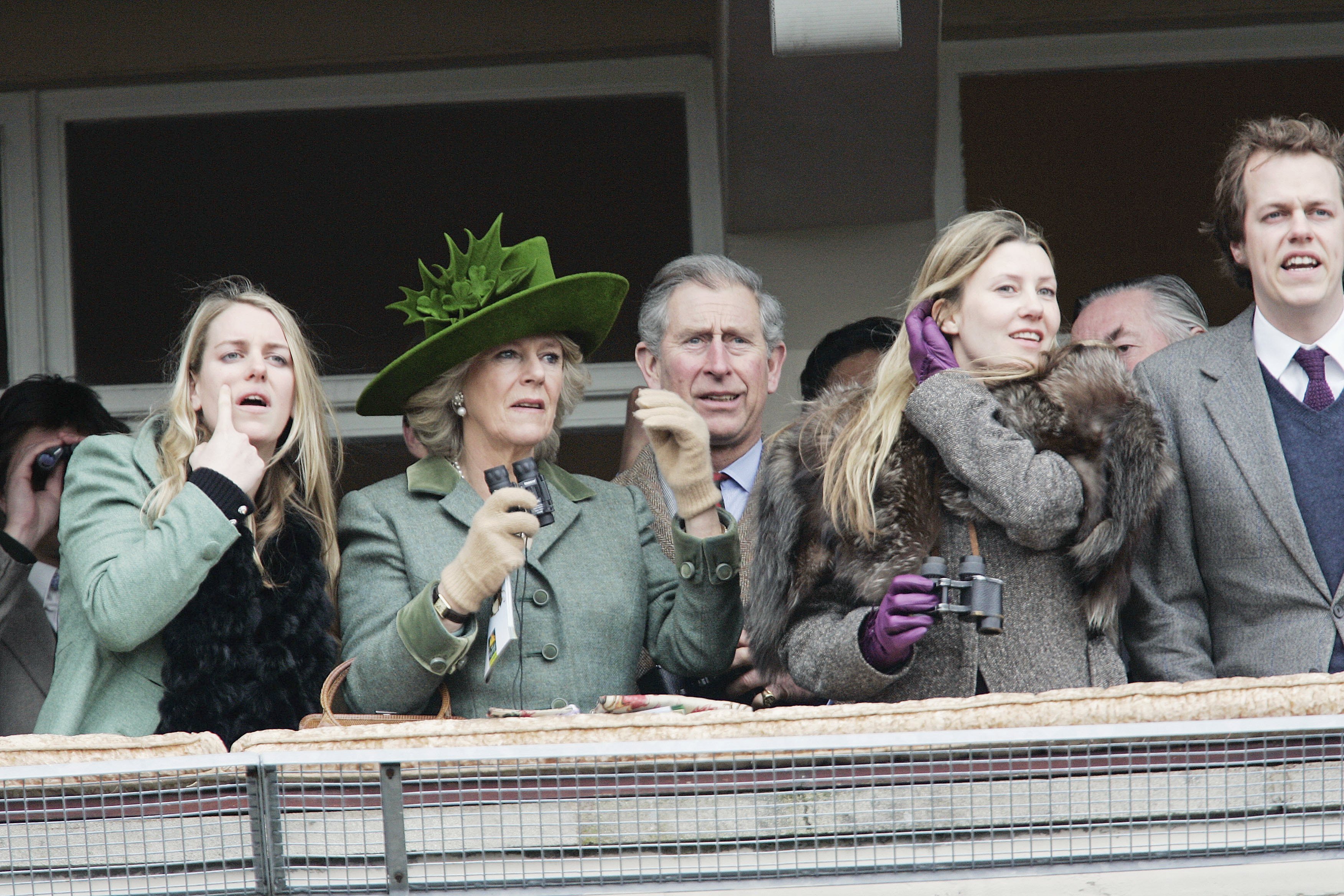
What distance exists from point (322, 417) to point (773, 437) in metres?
0.95

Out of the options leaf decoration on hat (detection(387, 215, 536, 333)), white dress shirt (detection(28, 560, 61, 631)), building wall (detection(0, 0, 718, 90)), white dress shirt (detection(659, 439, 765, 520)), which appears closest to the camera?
leaf decoration on hat (detection(387, 215, 536, 333))

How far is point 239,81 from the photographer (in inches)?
217

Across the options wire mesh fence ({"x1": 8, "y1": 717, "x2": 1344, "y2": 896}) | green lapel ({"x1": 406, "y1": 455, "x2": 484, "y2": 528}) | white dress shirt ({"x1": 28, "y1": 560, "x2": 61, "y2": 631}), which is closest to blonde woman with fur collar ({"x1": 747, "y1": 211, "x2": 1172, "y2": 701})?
wire mesh fence ({"x1": 8, "y1": 717, "x2": 1344, "y2": 896})

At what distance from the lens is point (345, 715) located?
2.87 m

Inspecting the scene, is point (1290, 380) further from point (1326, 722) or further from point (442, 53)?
point (442, 53)

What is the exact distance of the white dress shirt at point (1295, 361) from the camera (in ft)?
9.91

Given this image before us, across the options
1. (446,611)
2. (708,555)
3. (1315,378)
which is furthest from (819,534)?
(1315,378)

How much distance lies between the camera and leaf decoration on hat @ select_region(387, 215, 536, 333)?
3188 mm

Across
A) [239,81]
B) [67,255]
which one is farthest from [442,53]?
[67,255]

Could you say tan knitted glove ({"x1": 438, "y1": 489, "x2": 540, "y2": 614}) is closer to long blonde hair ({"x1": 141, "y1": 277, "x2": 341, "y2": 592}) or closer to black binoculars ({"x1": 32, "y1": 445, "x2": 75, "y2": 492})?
long blonde hair ({"x1": 141, "y1": 277, "x2": 341, "y2": 592})

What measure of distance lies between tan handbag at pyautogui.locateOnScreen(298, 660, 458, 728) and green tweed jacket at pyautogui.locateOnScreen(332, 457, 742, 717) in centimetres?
2

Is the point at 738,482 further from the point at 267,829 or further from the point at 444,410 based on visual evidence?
the point at 267,829

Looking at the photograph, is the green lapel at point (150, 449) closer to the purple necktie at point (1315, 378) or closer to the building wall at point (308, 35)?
the purple necktie at point (1315, 378)

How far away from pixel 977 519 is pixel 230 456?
1377 millimetres
